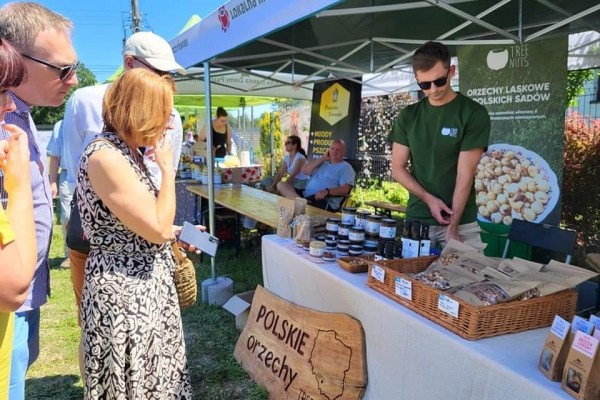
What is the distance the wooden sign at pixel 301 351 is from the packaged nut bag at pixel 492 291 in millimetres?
535

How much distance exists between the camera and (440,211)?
206cm

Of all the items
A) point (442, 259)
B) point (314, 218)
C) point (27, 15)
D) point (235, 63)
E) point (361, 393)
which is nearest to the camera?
point (27, 15)

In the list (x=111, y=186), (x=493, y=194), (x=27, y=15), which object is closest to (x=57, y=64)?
(x=27, y=15)

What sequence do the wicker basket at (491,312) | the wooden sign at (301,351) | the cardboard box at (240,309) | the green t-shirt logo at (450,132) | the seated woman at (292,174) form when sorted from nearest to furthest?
the wicker basket at (491,312), the wooden sign at (301,351), the green t-shirt logo at (450,132), the cardboard box at (240,309), the seated woman at (292,174)

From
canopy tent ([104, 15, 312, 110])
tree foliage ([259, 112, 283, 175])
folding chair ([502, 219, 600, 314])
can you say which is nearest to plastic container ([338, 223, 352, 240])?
folding chair ([502, 219, 600, 314])

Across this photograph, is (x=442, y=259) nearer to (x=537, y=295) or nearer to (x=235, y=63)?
(x=537, y=295)

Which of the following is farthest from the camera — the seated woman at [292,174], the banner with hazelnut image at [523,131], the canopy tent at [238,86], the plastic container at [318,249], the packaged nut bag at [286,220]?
the canopy tent at [238,86]

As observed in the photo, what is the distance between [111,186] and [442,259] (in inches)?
46.0

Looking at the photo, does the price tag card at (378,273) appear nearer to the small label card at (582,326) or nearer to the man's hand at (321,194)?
the small label card at (582,326)

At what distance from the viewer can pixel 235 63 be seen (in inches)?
210

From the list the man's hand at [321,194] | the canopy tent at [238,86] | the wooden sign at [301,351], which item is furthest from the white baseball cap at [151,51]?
the canopy tent at [238,86]

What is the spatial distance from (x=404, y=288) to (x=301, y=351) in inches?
28.1

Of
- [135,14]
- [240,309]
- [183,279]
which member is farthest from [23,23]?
[135,14]

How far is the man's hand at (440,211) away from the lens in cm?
205
